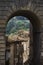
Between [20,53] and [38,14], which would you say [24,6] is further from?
[20,53]

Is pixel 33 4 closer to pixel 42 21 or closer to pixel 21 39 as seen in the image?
pixel 42 21

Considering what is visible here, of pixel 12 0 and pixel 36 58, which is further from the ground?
pixel 12 0

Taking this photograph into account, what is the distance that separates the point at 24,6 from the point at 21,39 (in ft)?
45.8

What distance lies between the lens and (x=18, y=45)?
29.7m

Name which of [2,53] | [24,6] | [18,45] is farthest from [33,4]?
[18,45]

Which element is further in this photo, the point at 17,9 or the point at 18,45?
the point at 18,45

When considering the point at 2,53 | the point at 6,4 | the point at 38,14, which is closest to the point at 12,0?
the point at 6,4

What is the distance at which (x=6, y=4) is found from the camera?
1723 cm

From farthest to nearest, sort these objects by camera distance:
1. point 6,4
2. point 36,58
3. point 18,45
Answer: point 18,45, point 36,58, point 6,4

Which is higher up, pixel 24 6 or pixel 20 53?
pixel 24 6

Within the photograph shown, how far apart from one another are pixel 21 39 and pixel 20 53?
56.8 inches

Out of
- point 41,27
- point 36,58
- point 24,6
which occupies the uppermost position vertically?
point 24,6

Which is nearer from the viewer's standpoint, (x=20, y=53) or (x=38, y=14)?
(x=38, y=14)

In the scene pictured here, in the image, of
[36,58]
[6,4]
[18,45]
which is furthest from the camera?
[18,45]
